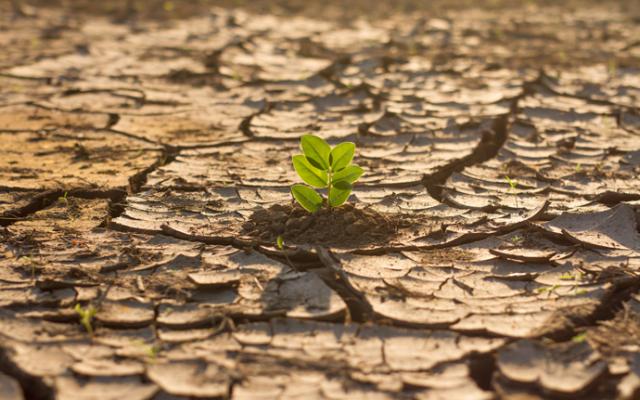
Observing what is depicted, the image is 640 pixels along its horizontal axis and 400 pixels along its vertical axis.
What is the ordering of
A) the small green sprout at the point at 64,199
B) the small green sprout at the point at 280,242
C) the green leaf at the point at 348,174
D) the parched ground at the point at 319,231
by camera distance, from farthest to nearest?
the small green sprout at the point at 64,199
the green leaf at the point at 348,174
the small green sprout at the point at 280,242
the parched ground at the point at 319,231

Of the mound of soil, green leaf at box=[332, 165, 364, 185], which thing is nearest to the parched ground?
the mound of soil

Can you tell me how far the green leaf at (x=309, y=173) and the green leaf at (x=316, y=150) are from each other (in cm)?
3

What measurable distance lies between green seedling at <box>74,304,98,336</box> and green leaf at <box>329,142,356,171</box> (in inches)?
29.6

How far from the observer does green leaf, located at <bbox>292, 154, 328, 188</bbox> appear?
2.23 meters

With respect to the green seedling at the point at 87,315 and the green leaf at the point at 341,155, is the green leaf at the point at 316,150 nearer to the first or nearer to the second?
the green leaf at the point at 341,155

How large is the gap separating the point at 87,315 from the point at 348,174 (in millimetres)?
810

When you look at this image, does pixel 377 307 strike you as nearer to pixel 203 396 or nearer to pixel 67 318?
pixel 203 396

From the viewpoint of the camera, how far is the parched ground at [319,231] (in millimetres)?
1648

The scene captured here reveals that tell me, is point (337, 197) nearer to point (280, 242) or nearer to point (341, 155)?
point (341, 155)

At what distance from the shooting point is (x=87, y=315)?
181 centimetres

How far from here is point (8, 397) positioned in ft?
5.09

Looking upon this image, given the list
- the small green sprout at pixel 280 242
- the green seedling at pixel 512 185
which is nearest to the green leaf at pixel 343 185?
the small green sprout at pixel 280 242

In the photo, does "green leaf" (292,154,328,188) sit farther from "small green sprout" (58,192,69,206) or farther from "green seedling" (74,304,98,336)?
"small green sprout" (58,192,69,206)

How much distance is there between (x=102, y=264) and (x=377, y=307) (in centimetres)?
74
